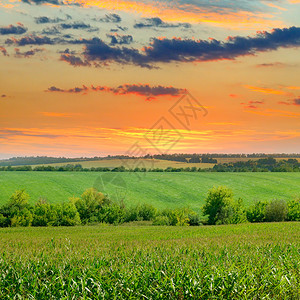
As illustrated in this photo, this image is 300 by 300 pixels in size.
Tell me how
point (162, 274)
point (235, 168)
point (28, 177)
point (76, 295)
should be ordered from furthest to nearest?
1. point (235, 168)
2. point (28, 177)
3. point (162, 274)
4. point (76, 295)

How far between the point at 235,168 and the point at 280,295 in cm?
15567

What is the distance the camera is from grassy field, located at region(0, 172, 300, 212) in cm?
10356

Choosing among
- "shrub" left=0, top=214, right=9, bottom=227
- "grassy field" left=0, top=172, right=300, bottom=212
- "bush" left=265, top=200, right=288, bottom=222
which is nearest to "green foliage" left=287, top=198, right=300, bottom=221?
"bush" left=265, top=200, right=288, bottom=222

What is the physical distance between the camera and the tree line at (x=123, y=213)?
66.6m

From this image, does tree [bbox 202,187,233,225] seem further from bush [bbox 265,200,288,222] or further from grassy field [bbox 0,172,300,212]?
grassy field [bbox 0,172,300,212]

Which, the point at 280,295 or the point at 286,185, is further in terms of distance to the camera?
the point at 286,185

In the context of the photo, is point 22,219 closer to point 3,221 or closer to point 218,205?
point 3,221

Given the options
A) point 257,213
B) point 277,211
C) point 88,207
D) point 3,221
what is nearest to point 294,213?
point 277,211

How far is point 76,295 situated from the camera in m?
9.30

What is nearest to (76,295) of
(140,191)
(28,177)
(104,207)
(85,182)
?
(104,207)

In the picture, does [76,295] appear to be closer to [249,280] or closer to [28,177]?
[249,280]

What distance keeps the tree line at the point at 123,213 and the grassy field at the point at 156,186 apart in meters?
21.8

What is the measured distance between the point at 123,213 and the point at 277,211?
29.3 metres

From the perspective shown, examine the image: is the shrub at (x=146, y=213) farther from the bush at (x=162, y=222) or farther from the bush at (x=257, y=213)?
the bush at (x=257, y=213)
